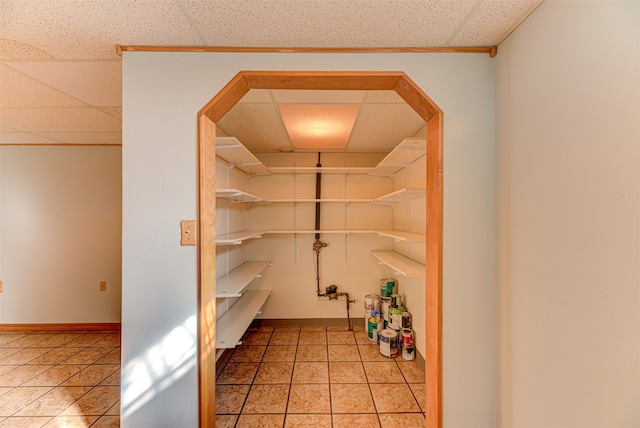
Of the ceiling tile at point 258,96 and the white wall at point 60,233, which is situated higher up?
the ceiling tile at point 258,96

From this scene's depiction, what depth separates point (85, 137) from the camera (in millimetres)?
2979

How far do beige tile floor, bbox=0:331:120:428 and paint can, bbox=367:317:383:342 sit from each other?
7.20 ft

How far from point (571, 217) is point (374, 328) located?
235cm

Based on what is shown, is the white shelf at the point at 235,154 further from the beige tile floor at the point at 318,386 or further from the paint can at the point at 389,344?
the paint can at the point at 389,344

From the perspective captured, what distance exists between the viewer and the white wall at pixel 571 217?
0.76 m

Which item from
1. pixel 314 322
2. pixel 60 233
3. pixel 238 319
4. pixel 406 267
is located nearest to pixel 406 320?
pixel 406 267

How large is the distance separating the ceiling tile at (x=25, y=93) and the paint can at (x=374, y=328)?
10.6 ft

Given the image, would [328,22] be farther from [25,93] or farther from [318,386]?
[318,386]

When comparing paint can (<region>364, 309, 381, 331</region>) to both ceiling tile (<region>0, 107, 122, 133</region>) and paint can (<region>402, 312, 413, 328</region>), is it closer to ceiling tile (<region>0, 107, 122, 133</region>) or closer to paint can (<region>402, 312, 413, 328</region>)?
paint can (<region>402, 312, 413, 328</region>)

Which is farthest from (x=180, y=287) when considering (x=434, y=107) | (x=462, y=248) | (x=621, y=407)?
(x=621, y=407)

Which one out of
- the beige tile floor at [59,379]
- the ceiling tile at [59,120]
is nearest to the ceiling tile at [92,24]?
the ceiling tile at [59,120]

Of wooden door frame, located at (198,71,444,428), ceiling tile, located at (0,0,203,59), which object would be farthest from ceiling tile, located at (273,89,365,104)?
ceiling tile, located at (0,0,203,59)

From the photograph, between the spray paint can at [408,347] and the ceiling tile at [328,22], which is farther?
the spray paint can at [408,347]

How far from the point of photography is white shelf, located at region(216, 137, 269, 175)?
191 centimetres
